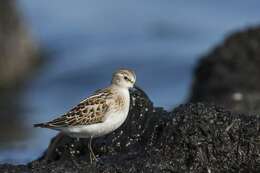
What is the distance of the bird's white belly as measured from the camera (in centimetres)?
864

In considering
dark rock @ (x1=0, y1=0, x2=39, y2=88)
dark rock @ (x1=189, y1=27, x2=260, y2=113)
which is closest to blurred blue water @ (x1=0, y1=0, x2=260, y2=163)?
dark rock @ (x1=0, y1=0, x2=39, y2=88)

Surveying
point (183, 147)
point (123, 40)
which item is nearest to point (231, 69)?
point (183, 147)

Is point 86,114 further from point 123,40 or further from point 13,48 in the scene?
point 123,40

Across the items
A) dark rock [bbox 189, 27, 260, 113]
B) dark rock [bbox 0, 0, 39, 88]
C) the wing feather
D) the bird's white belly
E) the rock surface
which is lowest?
the rock surface

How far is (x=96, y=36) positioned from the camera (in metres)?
29.1

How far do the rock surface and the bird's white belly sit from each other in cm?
25

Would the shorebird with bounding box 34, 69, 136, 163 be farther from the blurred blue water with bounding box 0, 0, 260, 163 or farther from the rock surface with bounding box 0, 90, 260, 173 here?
the blurred blue water with bounding box 0, 0, 260, 163

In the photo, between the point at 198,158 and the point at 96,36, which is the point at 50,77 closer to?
the point at 96,36

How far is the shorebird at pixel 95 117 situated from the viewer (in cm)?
867

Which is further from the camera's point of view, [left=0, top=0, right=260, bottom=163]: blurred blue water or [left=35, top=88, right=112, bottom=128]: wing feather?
[left=0, top=0, right=260, bottom=163]: blurred blue water

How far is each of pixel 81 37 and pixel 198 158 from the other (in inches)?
817

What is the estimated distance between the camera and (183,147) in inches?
333

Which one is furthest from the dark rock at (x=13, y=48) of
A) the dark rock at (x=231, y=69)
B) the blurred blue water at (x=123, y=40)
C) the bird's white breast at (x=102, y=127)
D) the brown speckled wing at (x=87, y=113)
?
the bird's white breast at (x=102, y=127)

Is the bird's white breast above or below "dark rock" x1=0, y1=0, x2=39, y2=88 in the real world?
below
